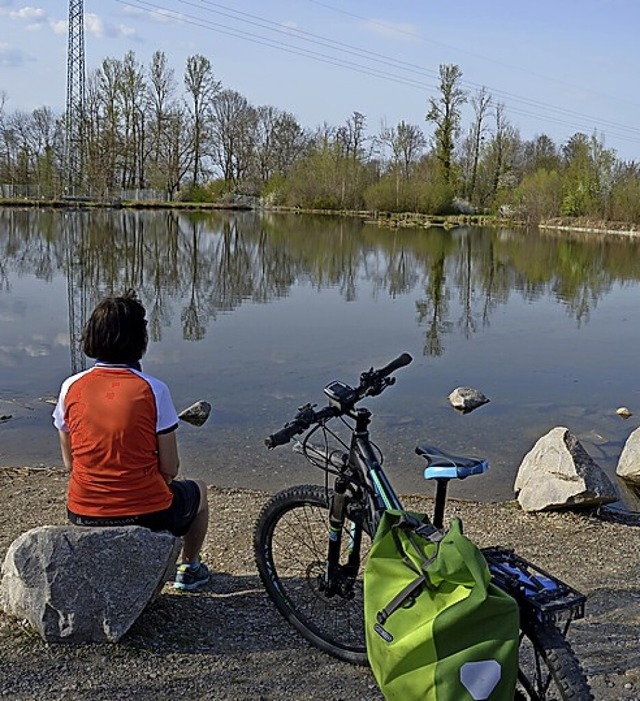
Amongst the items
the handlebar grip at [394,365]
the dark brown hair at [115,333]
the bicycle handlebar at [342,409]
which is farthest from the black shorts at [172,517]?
the handlebar grip at [394,365]

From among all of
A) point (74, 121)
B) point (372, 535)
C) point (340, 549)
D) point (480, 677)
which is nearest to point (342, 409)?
point (372, 535)

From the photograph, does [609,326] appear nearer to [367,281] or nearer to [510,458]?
[367,281]

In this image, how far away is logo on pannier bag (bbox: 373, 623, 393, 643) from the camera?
256cm

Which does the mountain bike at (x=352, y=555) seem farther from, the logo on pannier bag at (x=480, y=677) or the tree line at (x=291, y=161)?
the tree line at (x=291, y=161)

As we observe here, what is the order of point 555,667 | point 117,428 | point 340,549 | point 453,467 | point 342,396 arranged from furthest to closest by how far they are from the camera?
point 340,549 < point 117,428 < point 342,396 < point 453,467 < point 555,667

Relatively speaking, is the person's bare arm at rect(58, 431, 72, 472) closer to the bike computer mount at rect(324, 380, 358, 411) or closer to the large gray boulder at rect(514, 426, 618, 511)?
the bike computer mount at rect(324, 380, 358, 411)

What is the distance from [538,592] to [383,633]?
50cm

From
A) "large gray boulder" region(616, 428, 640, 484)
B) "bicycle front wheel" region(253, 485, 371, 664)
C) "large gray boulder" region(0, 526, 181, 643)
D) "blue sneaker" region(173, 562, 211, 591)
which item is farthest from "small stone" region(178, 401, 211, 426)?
"large gray boulder" region(0, 526, 181, 643)

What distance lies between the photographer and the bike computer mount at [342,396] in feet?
10.9

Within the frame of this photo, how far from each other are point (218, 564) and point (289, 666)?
50.1 inches

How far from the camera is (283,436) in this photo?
3.19m

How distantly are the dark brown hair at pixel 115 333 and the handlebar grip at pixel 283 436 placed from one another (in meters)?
0.75

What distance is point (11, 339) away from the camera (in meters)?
13.7

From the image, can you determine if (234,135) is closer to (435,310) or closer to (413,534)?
(435,310)
